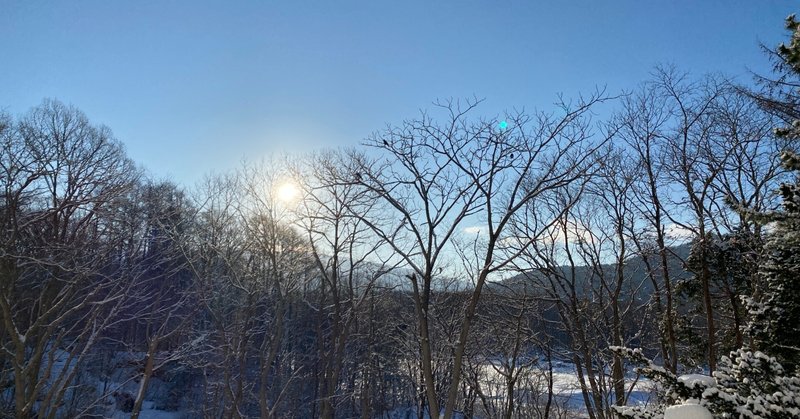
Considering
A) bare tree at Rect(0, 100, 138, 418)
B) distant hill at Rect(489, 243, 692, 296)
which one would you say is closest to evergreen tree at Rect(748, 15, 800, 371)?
distant hill at Rect(489, 243, 692, 296)

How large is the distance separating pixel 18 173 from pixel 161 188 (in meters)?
7.89

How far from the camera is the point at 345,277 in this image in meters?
12.3

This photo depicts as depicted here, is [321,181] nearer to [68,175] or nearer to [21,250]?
[21,250]

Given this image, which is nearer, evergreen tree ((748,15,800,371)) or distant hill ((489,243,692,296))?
evergreen tree ((748,15,800,371))

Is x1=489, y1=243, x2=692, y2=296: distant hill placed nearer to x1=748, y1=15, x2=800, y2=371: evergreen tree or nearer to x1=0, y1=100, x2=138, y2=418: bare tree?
x1=748, y1=15, x2=800, y2=371: evergreen tree

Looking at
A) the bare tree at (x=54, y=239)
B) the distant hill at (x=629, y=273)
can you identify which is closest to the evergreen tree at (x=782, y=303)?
the distant hill at (x=629, y=273)

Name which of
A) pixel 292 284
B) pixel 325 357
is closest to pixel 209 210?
pixel 292 284

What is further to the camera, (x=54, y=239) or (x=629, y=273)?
(x=629, y=273)

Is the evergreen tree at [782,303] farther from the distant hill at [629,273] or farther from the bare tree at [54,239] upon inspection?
the bare tree at [54,239]

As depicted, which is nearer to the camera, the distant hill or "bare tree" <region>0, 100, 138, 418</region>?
"bare tree" <region>0, 100, 138, 418</region>

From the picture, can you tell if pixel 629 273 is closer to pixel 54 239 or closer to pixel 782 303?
pixel 782 303

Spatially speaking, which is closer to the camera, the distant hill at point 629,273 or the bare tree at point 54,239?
the bare tree at point 54,239

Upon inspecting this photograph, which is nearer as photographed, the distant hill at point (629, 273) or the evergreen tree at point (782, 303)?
the evergreen tree at point (782, 303)

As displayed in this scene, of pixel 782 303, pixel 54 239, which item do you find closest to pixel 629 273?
pixel 782 303
